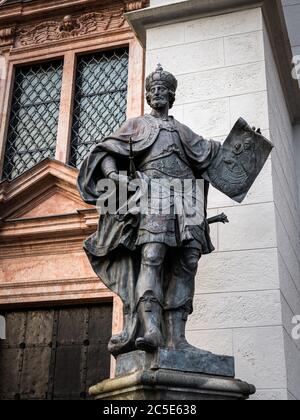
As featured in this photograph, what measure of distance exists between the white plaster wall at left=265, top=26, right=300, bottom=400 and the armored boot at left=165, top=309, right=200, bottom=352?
1799 millimetres

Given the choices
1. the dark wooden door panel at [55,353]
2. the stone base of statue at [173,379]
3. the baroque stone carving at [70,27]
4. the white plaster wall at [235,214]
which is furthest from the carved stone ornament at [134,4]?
the stone base of statue at [173,379]

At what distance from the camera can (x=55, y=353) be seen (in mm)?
7648

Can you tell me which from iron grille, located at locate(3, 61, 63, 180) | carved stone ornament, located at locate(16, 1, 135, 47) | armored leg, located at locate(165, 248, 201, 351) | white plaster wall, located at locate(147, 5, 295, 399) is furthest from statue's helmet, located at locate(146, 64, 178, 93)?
carved stone ornament, located at locate(16, 1, 135, 47)

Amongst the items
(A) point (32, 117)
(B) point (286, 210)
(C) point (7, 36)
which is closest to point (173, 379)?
(B) point (286, 210)

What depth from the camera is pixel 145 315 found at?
4.30 meters

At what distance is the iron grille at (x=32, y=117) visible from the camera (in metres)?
9.21

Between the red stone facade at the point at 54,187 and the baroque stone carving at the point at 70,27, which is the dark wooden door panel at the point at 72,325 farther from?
the baroque stone carving at the point at 70,27

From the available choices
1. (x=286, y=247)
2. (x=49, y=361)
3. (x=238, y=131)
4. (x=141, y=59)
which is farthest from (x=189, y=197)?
(x=141, y=59)

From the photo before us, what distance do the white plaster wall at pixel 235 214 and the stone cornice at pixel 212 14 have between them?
99mm

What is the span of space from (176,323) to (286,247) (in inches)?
111

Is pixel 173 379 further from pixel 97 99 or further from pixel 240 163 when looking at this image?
pixel 97 99

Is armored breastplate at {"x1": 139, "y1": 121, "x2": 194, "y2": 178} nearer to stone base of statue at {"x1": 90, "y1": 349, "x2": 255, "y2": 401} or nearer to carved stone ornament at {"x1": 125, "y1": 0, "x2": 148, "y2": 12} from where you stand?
stone base of statue at {"x1": 90, "y1": 349, "x2": 255, "y2": 401}
